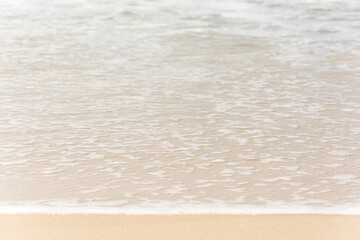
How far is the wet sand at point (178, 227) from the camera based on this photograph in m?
2.13

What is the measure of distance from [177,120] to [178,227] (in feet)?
4.21

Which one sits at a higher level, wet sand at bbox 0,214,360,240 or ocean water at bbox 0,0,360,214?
ocean water at bbox 0,0,360,214

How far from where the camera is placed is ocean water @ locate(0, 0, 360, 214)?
249 centimetres

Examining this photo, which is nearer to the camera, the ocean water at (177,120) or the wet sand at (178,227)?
the wet sand at (178,227)

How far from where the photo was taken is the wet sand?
2.13 metres

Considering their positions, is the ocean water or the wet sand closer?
the wet sand

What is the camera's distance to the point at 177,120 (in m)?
3.42

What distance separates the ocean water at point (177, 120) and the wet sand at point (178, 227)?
0.23 ft

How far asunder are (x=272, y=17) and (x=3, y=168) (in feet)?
19.0

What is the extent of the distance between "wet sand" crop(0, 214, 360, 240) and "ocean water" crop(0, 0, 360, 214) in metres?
0.07

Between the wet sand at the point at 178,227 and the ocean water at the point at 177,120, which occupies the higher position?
the ocean water at the point at 177,120

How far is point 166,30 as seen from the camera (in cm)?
655

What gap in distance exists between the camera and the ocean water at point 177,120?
8.16ft

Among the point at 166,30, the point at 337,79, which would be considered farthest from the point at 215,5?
the point at 337,79
